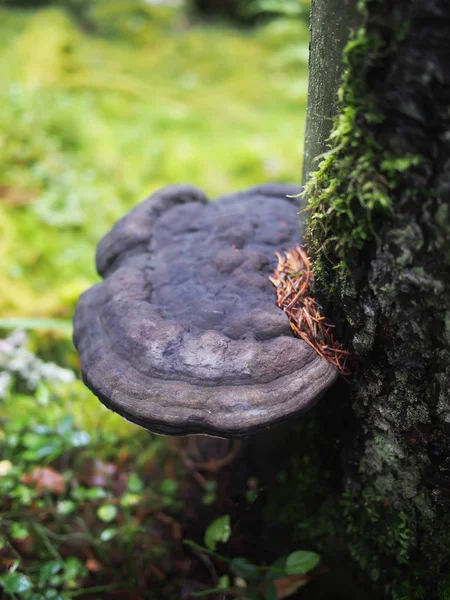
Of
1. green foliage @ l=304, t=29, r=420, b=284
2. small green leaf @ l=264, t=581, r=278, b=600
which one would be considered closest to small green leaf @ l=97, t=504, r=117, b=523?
small green leaf @ l=264, t=581, r=278, b=600

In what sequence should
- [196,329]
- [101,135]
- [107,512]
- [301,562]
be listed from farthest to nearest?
[101,135] < [107,512] < [301,562] < [196,329]

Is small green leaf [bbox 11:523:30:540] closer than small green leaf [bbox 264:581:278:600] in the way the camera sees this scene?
No

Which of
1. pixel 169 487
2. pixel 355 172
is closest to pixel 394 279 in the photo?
pixel 355 172

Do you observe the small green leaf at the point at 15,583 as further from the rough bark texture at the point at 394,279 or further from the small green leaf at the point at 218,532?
the rough bark texture at the point at 394,279

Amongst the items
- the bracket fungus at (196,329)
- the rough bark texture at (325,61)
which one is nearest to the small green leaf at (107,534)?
the bracket fungus at (196,329)

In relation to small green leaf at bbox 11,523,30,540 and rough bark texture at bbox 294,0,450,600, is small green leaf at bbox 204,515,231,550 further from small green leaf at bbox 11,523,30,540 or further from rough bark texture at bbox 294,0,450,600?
small green leaf at bbox 11,523,30,540

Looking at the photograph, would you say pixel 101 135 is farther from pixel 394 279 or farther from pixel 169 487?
pixel 394 279
